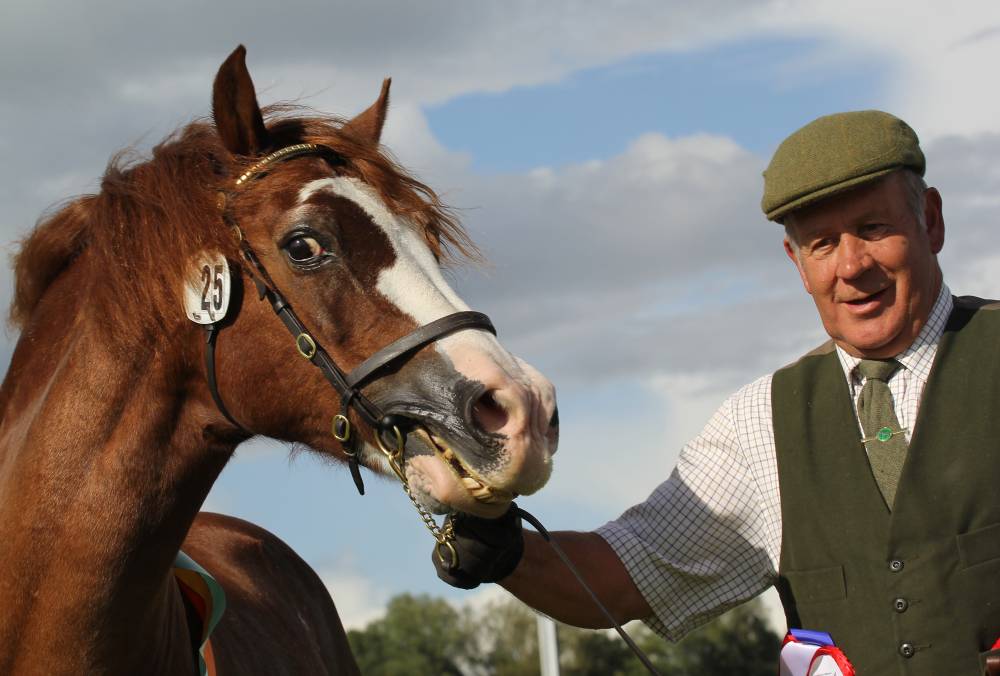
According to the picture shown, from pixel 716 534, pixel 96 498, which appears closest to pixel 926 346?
pixel 716 534

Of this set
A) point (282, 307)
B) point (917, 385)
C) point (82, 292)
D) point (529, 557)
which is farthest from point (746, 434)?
point (82, 292)

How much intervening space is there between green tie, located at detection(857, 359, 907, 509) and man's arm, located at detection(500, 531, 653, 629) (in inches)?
29.8

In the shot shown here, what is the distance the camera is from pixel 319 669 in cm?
510

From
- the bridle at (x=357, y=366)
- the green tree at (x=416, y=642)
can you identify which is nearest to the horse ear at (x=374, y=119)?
the bridle at (x=357, y=366)

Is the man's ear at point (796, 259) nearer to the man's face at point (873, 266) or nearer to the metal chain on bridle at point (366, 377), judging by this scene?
the man's face at point (873, 266)

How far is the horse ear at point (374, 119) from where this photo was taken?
377 cm

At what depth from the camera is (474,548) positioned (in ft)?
9.94

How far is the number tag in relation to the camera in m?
3.24

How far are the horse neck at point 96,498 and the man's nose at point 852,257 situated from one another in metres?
1.71

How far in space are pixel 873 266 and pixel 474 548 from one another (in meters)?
1.25

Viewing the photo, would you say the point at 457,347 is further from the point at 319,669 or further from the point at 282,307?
the point at 319,669

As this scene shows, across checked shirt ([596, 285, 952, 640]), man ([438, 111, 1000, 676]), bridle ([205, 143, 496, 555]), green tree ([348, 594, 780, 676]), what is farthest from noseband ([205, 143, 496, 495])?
green tree ([348, 594, 780, 676])

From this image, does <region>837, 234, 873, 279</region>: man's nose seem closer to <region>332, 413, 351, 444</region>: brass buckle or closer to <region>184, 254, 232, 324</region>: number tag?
<region>332, 413, 351, 444</region>: brass buckle

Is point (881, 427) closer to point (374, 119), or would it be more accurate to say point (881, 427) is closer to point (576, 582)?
point (576, 582)
